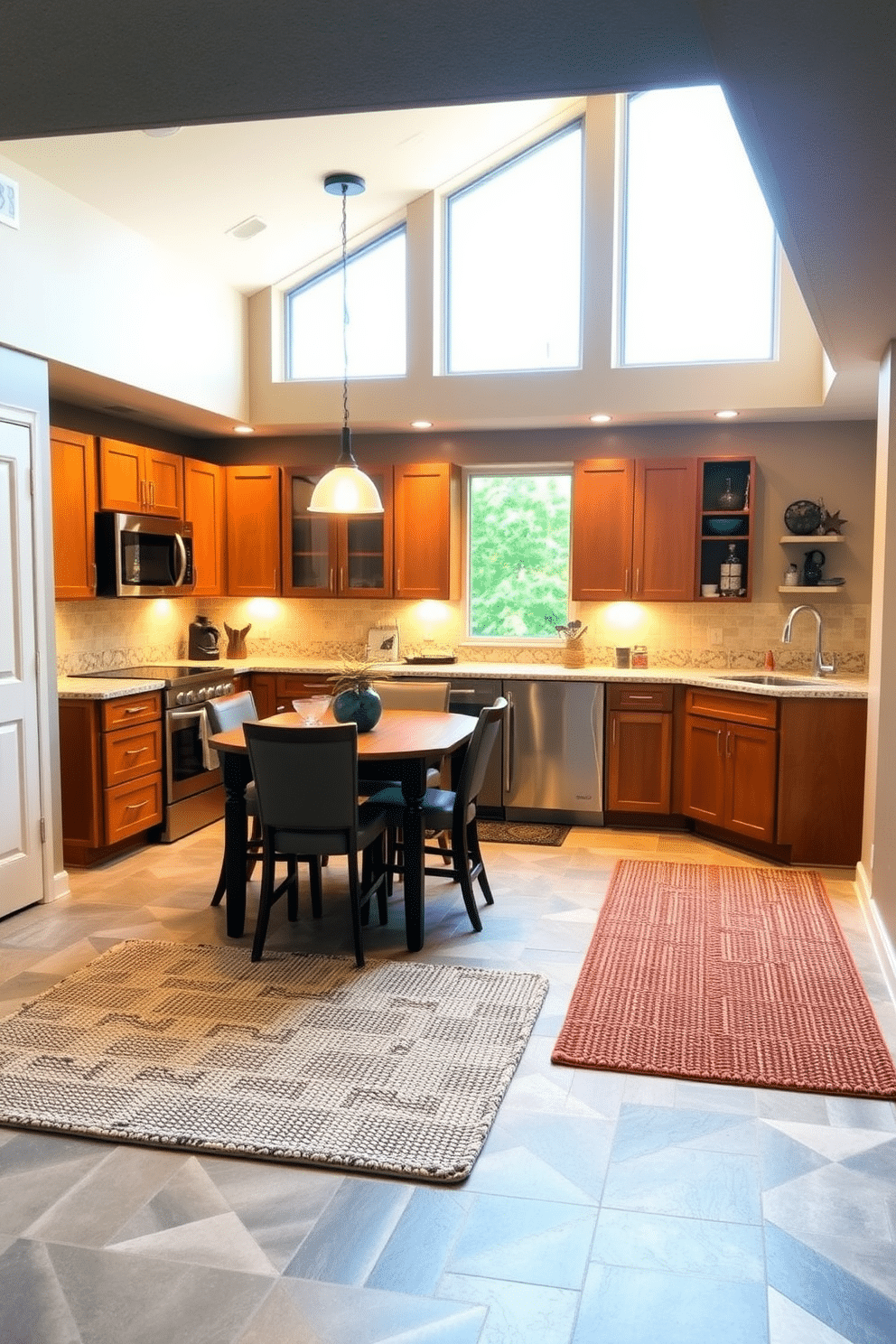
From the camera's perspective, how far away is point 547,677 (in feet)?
19.8

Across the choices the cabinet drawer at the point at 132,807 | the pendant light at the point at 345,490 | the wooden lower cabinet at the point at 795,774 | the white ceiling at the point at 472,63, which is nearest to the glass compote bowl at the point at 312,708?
the pendant light at the point at 345,490

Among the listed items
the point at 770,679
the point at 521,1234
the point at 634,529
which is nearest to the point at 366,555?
the point at 634,529

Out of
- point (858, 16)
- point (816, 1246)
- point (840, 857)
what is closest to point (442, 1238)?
point (816, 1246)

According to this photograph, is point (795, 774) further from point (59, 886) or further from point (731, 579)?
point (59, 886)

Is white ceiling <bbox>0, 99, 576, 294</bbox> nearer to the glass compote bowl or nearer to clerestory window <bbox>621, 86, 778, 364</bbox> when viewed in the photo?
clerestory window <bbox>621, 86, 778, 364</bbox>

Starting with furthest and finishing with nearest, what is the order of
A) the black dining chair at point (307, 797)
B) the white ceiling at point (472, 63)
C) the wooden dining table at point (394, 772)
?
the wooden dining table at point (394, 772)
the black dining chair at point (307, 797)
the white ceiling at point (472, 63)

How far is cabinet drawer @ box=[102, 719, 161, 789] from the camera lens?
509cm

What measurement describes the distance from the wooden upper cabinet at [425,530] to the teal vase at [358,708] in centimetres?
224

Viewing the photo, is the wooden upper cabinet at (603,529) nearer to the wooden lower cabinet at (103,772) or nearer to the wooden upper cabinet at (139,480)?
the wooden upper cabinet at (139,480)

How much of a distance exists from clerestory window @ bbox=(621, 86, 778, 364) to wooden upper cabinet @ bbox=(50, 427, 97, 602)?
3.03 metres

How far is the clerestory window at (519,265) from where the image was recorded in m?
5.98

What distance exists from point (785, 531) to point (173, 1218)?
5.07 metres

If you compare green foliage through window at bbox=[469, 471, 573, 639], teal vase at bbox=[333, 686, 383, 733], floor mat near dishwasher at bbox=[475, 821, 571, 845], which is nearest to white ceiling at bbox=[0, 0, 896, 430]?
teal vase at bbox=[333, 686, 383, 733]

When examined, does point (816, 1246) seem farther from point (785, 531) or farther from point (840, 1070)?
point (785, 531)
